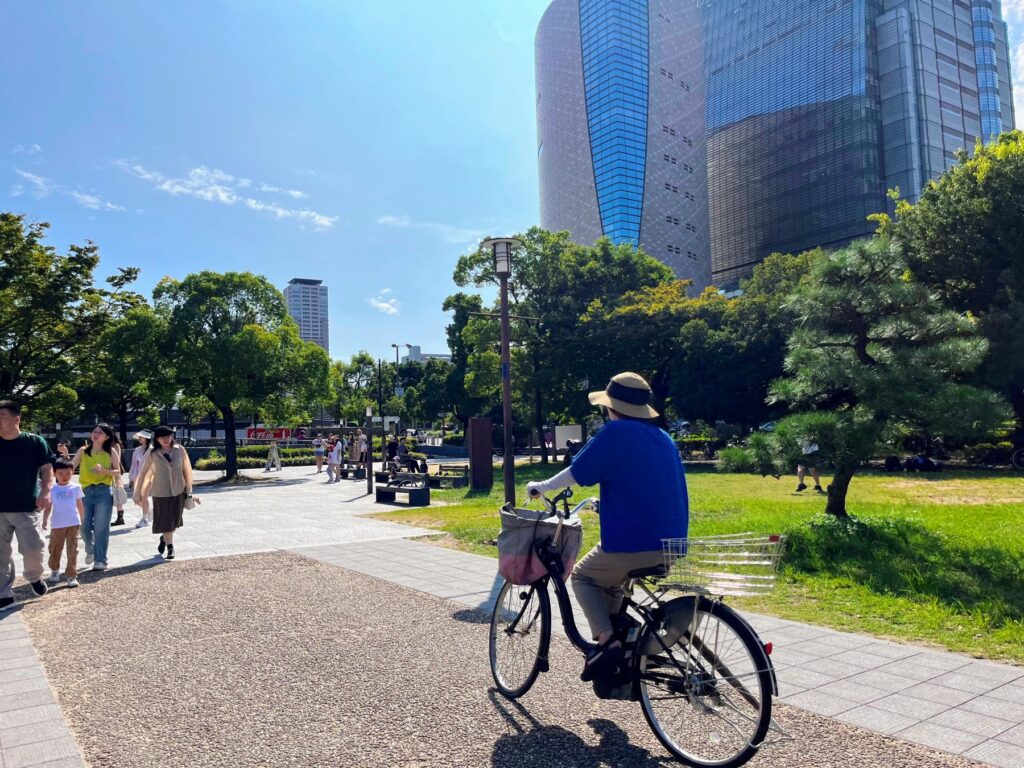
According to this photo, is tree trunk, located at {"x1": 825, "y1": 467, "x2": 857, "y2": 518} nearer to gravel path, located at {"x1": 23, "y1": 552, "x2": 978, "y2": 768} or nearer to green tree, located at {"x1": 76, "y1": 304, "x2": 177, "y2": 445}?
gravel path, located at {"x1": 23, "y1": 552, "x2": 978, "y2": 768}

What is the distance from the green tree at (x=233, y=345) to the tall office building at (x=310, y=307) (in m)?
135

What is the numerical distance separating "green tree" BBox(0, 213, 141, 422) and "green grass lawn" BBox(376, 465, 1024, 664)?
73.1ft

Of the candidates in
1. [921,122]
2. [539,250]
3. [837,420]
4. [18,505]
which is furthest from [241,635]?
[921,122]

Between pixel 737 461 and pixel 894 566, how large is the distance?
1979mm

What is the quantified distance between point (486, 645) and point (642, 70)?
111 meters

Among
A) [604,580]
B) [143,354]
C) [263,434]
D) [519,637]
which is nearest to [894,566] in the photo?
[519,637]

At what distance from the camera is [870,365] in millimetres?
8219

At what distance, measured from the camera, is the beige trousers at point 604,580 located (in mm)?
3350

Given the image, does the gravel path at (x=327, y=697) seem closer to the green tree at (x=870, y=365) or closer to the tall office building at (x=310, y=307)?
the green tree at (x=870, y=365)

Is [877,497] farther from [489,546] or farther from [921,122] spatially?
[921,122]

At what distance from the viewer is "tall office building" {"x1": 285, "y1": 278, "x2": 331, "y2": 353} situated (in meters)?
161

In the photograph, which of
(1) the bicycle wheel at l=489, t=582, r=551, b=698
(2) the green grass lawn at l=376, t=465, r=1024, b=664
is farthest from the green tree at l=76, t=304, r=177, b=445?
(1) the bicycle wheel at l=489, t=582, r=551, b=698

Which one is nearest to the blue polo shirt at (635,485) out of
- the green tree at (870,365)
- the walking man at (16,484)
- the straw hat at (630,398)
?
the straw hat at (630,398)

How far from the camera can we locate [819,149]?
9138 centimetres
